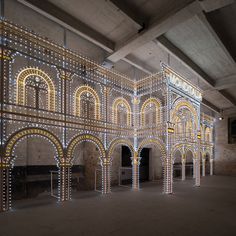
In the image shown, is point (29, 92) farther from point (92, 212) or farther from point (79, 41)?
point (92, 212)

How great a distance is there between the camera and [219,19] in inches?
399

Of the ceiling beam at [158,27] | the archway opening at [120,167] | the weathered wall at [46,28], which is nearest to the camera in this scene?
the ceiling beam at [158,27]

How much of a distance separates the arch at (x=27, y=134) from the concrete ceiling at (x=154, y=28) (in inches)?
191

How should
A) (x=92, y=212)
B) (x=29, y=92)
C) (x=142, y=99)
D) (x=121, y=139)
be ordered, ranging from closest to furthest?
(x=92, y=212) → (x=29, y=92) → (x=121, y=139) → (x=142, y=99)

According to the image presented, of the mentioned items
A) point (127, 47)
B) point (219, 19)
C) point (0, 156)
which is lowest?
point (0, 156)

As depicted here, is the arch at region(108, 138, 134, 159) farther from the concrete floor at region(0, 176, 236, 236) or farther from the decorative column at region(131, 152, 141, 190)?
the concrete floor at region(0, 176, 236, 236)

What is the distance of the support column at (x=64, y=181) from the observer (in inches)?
368

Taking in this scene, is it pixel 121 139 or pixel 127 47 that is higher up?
pixel 127 47

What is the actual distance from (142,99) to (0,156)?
10.6m

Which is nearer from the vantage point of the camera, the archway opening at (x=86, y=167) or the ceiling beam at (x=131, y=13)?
the ceiling beam at (x=131, y=13)

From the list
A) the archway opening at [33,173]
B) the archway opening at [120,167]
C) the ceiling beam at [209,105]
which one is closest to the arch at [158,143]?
the archway opening at [120,167]

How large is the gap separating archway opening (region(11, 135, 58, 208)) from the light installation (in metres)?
1.33

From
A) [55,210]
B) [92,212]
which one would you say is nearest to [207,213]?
[92,212]

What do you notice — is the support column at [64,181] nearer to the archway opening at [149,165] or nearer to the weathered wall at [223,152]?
the archway opening at [149,165]
